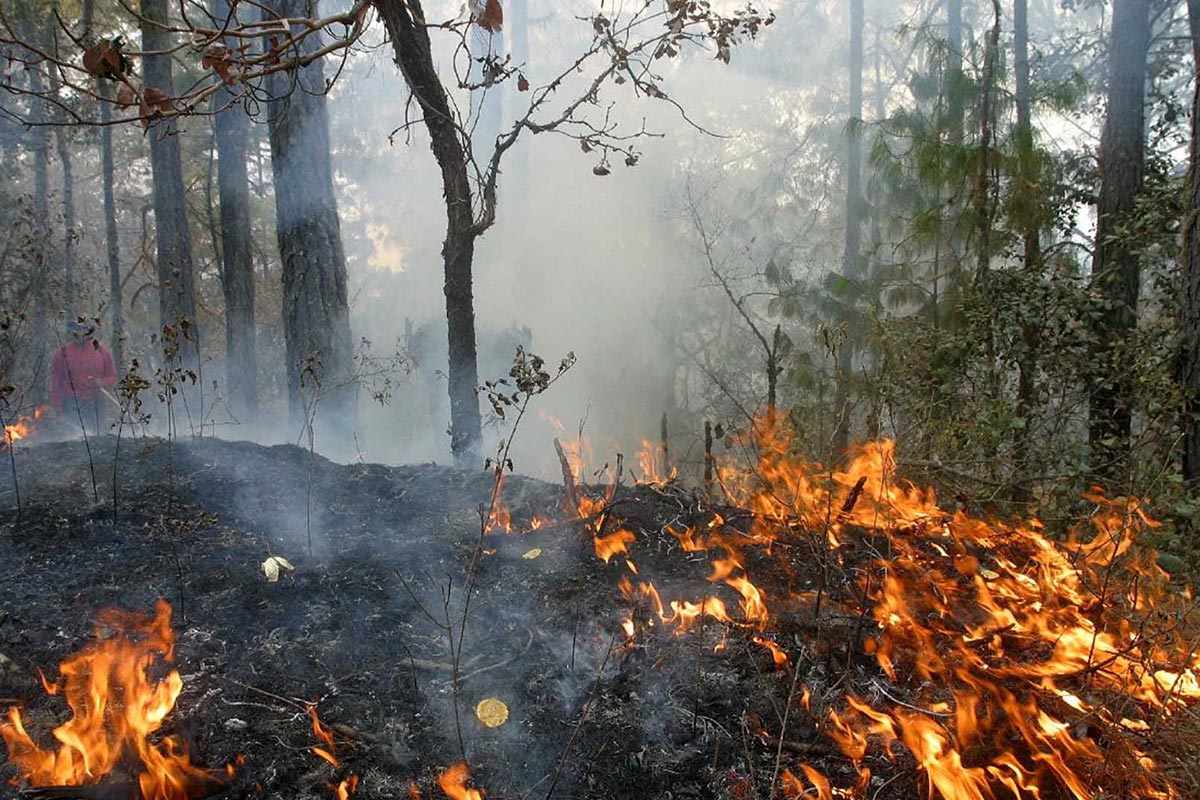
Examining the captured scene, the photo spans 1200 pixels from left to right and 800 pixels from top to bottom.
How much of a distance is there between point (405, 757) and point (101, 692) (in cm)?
111

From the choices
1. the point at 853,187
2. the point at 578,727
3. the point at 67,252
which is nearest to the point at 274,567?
the point at 578,727

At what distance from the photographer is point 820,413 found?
8047mm

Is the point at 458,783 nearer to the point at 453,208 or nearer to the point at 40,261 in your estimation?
the point at 453,208

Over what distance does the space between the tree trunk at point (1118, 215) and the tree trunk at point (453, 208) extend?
490 cm

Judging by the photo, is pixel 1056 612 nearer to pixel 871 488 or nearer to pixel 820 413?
pixel 871 488

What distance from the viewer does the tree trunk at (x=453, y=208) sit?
15.4 ft

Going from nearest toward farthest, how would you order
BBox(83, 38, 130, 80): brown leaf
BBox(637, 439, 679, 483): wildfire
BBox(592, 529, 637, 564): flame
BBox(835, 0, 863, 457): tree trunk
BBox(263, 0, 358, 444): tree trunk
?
BBox(83, 38, 130, 80): brown leaf, BBox(592, 529, 637, 564): flame, BBox(637, 439, 679, 483): wildfire, BBox(263, 0, 358, 444): tree trunk, BBox(835, 0, 863, 457): tree trunk

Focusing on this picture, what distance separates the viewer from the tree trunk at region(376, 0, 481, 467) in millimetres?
4707

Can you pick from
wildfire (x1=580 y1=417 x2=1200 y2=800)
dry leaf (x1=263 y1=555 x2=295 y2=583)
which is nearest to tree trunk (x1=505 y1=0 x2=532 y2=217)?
wildfire (x1=580 y1=417 x2=1200 y2=800)

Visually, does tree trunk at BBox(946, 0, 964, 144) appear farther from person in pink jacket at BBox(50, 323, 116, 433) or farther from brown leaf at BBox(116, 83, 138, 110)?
person in pink jacket at BBox(50, 323, 116, 433)

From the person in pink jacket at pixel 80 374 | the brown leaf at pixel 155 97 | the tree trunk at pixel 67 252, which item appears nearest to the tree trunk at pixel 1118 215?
the brown leaf at pixel 155 97

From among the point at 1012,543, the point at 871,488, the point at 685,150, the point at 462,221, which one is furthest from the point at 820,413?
the point at 685,150

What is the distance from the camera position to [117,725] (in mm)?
2457

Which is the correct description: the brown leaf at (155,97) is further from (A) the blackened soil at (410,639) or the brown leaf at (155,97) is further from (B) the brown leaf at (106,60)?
(A) the blackened soil at (410,639)
